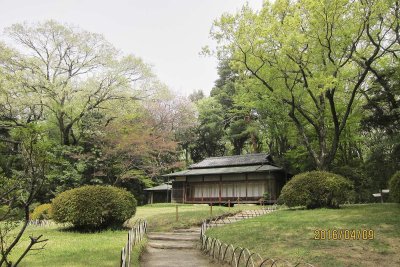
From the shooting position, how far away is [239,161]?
3550 cm

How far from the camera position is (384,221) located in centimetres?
1247

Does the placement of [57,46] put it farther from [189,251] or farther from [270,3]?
[189,251]

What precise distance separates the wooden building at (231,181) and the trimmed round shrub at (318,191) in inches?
480

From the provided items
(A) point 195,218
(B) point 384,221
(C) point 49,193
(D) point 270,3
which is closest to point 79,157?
(C) point 49,193

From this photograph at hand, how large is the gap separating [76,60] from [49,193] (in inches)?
494

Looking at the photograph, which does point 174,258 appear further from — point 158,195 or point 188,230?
point 158,195

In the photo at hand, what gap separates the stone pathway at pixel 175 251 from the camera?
1024cm

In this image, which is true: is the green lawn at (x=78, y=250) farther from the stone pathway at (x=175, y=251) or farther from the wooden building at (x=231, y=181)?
the wooden building at (x=231, y=181)

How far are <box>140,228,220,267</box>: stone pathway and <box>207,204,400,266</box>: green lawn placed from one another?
3.60 ft
